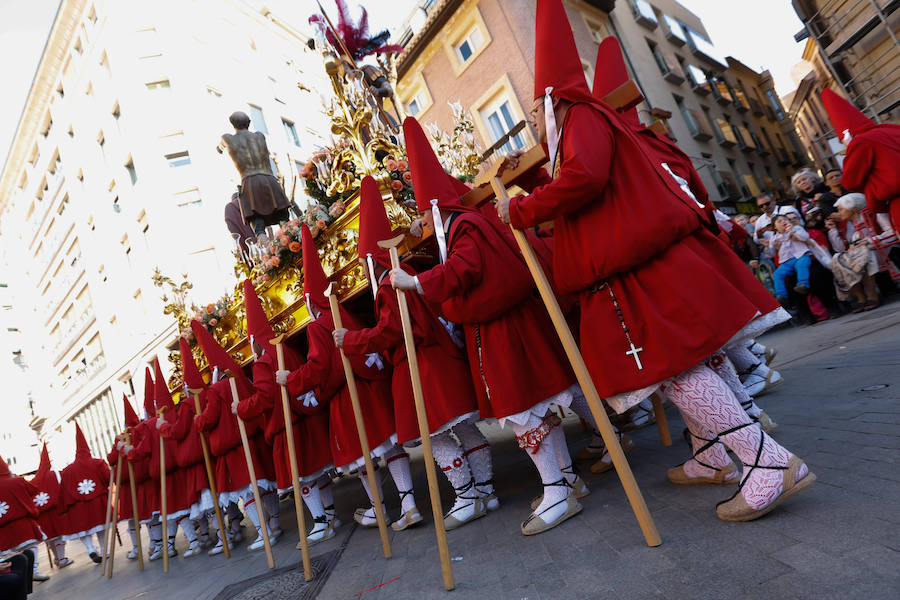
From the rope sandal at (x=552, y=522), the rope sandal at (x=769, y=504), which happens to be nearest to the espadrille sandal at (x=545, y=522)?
the rope sandal at (x=552, y=522)

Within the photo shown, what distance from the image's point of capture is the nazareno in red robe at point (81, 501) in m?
9.03

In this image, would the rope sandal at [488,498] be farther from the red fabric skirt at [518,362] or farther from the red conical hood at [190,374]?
the red conical hood at [190,374]

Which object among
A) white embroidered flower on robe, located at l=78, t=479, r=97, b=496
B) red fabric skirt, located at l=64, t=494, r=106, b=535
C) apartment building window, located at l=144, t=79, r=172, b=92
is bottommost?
red fabric skirt, located at l=64, t=494, r=106, b=535

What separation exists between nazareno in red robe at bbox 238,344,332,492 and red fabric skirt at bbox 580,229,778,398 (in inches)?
134

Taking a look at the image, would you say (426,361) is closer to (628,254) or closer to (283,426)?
(628,254)

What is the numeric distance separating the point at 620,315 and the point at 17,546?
35.0 feet

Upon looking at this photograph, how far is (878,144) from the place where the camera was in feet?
13.1

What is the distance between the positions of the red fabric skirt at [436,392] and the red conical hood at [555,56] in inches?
74.0

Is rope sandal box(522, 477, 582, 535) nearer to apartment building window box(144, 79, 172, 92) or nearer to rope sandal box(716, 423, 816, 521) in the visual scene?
rope sandal box(716, 423, 816, 521)

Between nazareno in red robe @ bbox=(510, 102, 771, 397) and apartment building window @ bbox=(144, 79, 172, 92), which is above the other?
apartment building window @ bbox=(144, 79, 172, 92)

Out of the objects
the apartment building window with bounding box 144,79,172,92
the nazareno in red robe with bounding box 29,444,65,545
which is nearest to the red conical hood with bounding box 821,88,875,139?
the nazareno in red robe with bounding box 29,444,65,545

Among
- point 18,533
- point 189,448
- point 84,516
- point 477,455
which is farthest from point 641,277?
point 18,533

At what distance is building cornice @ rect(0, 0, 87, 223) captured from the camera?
24.4 meters

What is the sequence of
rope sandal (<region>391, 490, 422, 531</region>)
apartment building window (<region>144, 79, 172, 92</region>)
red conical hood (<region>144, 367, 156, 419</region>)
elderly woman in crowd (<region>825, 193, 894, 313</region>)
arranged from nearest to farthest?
rope sandal (<region>391, 490, 422, 531</region>), elderly woman in crowd (<region>825, 193, 894, 313</region>), red conical hood (<region>144, 367, 156, 419</region>), apartment building window (<region>144, 79, 172, 92</region>)
